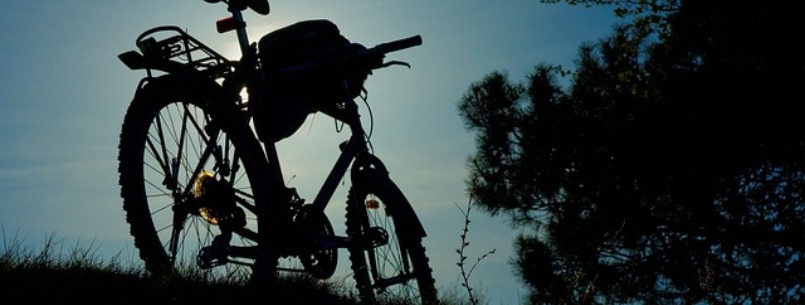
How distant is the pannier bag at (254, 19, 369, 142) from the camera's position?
4613 mm

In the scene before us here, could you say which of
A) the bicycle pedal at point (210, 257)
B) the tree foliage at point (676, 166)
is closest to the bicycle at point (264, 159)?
the bicycle pedal at point (210, 257)

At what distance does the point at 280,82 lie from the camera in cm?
465

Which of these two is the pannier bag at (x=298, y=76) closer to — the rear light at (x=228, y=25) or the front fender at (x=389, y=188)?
the rear light at (x=228, y=25)

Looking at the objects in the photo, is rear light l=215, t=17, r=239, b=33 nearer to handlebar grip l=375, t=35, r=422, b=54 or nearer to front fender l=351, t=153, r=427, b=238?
handlebar grip l=375, t=35, r=422, b=54

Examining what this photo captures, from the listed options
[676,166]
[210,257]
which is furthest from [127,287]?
[676,166]

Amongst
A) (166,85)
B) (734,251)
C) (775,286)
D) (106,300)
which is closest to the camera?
(106,300)

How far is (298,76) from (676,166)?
19.9 ft

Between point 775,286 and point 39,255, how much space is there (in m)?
7.42

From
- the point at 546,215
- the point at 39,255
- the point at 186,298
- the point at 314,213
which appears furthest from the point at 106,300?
the point at 546,215

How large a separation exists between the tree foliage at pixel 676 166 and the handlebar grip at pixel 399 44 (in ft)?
10.1

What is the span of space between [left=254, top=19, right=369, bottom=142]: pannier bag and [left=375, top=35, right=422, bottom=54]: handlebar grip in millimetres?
177

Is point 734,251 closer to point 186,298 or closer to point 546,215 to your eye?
point 546,215

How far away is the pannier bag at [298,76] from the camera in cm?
461

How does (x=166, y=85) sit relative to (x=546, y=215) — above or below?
below
